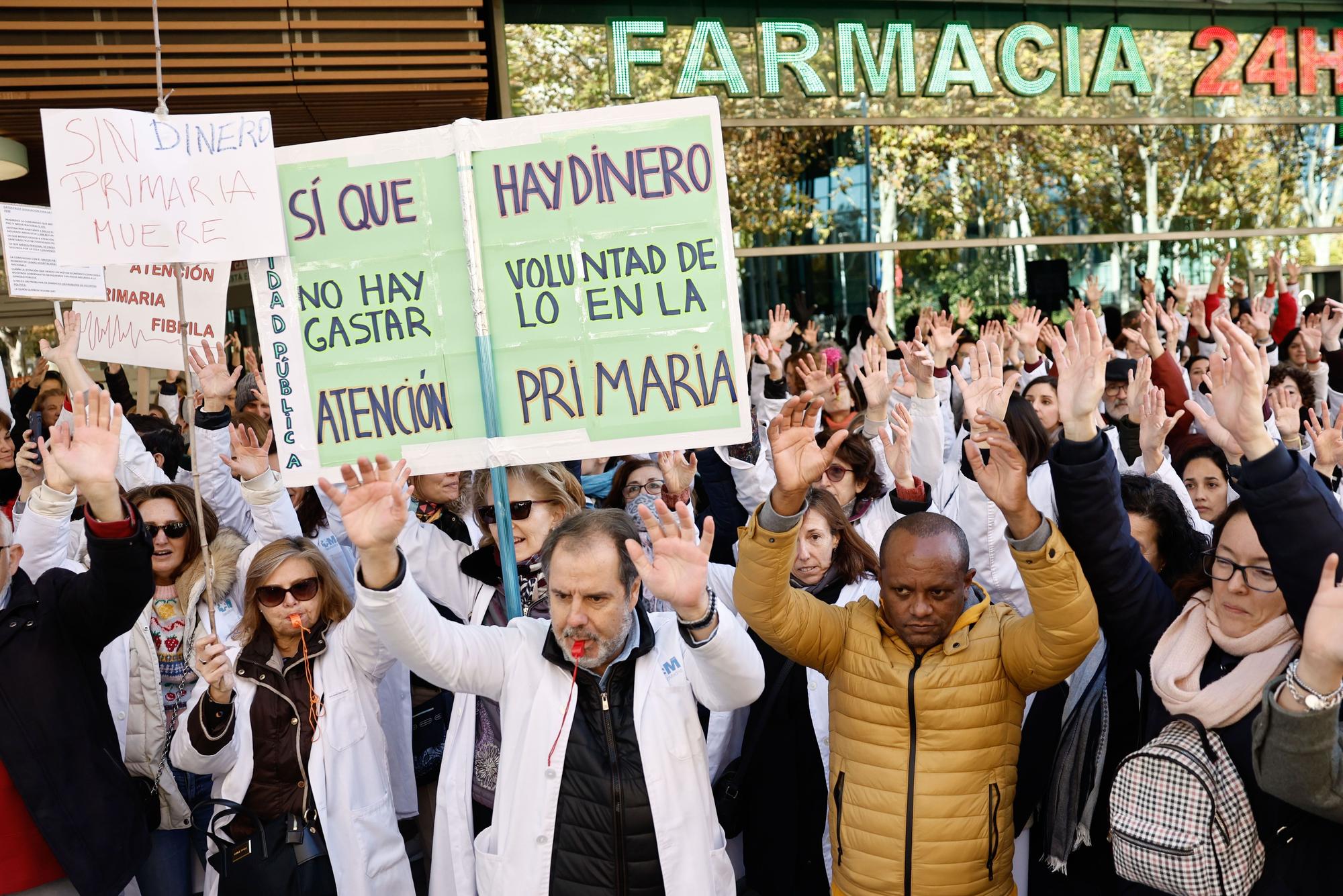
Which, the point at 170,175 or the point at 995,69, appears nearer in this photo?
the point at 170,175

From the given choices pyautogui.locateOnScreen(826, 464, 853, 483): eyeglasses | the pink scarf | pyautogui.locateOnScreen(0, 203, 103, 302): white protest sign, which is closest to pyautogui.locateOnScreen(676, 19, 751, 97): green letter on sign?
pyautogui.locateOnScreen(826, 464, 853, 483): eyeglasses

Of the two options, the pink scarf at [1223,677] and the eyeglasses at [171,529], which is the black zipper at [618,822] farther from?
the eyeglasses at [171,529]

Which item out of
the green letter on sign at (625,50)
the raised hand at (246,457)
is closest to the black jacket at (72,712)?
the raised hand at (246,457)

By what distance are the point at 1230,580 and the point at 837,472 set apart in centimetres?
193

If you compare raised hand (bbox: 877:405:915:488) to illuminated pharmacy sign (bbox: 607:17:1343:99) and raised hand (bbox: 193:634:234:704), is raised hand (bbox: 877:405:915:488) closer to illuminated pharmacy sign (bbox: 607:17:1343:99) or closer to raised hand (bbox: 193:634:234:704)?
raised hand (bbox: 193:634:234:704)

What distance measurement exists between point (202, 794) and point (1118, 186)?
10636mm

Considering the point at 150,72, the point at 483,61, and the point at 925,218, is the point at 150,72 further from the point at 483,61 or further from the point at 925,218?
the point at 925,218

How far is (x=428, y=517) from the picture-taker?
3928mm

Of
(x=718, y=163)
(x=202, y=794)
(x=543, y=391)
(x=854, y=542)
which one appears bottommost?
(x=202, y=794)

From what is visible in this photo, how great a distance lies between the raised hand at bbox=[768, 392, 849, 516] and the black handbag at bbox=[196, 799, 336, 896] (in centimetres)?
163

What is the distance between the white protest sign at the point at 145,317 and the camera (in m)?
4.38

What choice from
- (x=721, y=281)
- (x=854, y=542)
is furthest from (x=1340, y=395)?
(x=721, y=281)

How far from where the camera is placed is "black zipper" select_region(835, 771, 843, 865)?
2802 mm

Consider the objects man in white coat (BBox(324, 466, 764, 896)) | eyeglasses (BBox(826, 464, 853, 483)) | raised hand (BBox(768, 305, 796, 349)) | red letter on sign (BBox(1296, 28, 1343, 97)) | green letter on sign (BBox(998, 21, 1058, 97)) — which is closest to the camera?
man in white coat (BBox(324, 466, 764, 896))
